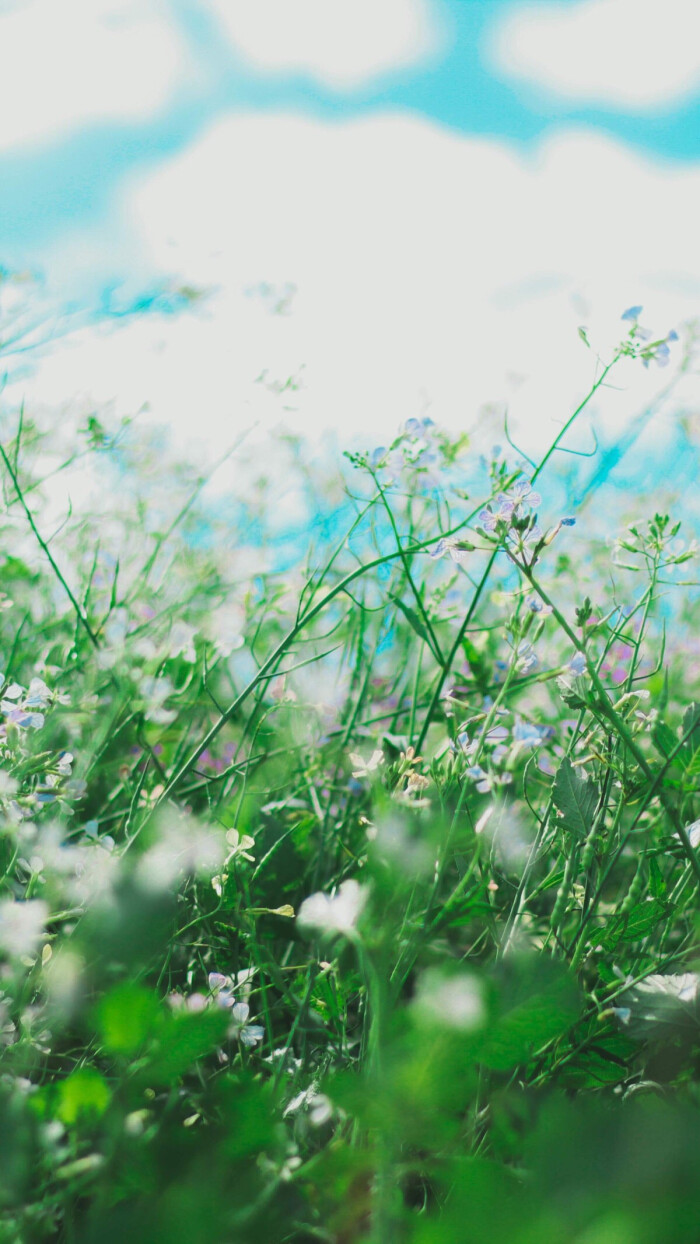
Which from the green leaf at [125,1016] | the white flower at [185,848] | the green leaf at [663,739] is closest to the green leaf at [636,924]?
the green leaf at [663,739]

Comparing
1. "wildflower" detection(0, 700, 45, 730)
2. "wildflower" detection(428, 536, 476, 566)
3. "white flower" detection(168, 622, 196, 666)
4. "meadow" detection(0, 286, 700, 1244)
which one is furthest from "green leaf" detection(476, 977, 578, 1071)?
"white flower" detection(168, 622, 196, 666)

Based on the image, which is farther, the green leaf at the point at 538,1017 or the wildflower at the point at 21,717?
the wildflower at the point at 21,717

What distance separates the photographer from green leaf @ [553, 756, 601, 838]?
0.71 m

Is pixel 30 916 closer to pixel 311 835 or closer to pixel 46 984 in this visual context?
pixel 46 984

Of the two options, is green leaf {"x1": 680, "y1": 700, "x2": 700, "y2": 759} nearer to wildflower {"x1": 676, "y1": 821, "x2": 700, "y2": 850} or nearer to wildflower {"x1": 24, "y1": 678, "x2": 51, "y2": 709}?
wildflower {"x1": 676, "y1": 821, "x2": 700, "y2": 850}

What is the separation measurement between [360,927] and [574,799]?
0.90 ft

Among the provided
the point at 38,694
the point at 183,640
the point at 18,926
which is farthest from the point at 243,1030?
the point at 183,640

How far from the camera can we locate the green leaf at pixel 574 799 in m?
0.71

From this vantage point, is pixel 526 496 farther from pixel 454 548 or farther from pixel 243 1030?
pixel 243 1030

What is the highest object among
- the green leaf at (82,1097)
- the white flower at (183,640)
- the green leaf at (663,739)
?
the white flower at (183,640)

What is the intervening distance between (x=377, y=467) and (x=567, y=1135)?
686 mm

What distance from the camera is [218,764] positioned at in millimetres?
1391

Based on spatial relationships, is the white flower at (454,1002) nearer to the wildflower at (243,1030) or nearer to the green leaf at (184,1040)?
the green leaf at (184,1040)

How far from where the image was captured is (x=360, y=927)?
0.51 meters
